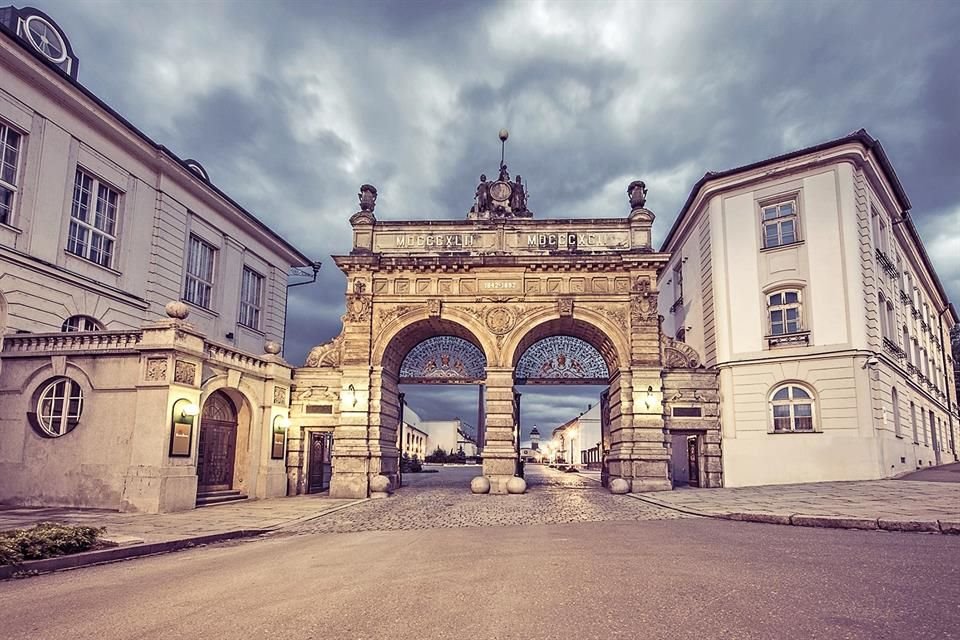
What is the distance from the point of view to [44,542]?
7961mm

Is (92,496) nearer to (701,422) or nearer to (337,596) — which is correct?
(337,596)

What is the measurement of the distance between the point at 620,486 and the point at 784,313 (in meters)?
8.36

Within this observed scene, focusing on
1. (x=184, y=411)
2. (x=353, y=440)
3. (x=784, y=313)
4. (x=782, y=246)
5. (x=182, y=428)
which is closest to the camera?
(x=182, y=428)

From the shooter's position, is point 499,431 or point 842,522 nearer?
point 842,522

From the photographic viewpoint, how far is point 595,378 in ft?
76.9

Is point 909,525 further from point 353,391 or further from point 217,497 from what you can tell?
point 217,497

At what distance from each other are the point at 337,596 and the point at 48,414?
13.3m

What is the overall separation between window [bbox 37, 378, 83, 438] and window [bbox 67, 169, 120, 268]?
5.19 metres

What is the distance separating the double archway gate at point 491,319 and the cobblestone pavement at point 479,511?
1.91m

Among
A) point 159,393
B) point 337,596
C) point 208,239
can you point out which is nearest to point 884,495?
point 337,596

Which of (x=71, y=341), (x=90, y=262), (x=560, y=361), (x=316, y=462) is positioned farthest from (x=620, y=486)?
(x=90, y=262)

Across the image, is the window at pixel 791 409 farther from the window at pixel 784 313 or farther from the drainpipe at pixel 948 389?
the drainpipe at pixel 948 389

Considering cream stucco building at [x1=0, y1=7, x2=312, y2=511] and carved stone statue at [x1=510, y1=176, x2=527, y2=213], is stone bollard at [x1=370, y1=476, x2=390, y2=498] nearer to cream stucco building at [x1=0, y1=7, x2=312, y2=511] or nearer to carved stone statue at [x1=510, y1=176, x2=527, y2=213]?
cream stucco building at [x1=0, y1=7, x2=312, y2=511]

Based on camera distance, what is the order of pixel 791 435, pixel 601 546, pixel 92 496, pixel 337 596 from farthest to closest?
1. pixel 791 435
2. pixel 92 496
3. pixel 601 546
4. pixel 337 596
